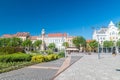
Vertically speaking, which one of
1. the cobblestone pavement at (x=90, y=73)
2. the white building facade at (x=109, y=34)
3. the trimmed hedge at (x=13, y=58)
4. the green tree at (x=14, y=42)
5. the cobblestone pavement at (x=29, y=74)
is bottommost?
the cobblestone pavement at (x=90, y=73)

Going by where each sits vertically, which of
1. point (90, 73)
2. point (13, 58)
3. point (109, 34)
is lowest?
point (90, 73)

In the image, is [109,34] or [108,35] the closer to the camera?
[109,34]

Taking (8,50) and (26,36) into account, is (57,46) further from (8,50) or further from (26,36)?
(8,50)

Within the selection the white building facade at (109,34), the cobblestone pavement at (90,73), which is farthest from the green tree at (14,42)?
the cobblestone pavement at (90,73)

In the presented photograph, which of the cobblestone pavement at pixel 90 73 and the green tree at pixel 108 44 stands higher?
the green tree at pixel 108 44

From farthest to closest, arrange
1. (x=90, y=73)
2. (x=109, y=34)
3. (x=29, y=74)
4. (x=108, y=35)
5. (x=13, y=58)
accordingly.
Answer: (x=108, y=35) < (x=109, y=34) < (x=13, y=58) < (x=90, y=73) < (x=29, y=74)

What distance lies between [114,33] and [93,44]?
526 inches

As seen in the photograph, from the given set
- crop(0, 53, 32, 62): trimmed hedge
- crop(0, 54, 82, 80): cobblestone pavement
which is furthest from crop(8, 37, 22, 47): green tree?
crop(0, 54, 82, 80): cobblestone pavement

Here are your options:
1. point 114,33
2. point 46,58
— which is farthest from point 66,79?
point 114,33

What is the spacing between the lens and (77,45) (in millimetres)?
96688

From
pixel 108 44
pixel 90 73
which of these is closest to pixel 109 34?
pixel 108 44

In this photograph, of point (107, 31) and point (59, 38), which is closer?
point (107, 31)

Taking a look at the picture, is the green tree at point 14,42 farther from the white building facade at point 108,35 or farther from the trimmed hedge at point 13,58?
the trimmed hedge at point 13,58

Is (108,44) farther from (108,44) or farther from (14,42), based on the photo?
(14,42)
